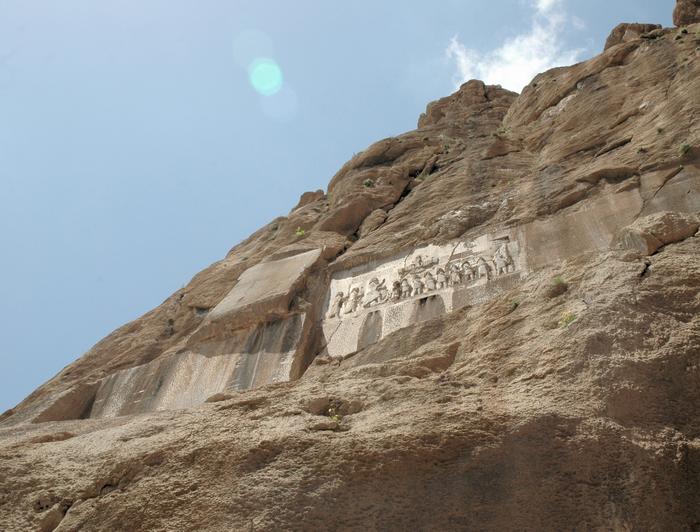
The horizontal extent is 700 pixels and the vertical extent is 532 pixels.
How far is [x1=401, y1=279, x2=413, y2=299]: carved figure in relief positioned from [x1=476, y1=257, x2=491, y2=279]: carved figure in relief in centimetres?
124

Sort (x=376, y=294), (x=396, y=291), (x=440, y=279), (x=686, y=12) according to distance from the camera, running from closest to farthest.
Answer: (x=440, y=279), (x=396, y=291), (x=376, y=294), (x=686, y=12)

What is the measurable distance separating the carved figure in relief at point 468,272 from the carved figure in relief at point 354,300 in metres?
2.05

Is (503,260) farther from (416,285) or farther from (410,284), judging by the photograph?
(410,284)

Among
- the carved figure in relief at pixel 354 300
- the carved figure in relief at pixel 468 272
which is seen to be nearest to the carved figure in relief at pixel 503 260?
the carved figure in relief at pixel 468 272

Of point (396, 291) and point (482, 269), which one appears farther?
point (396, 291)

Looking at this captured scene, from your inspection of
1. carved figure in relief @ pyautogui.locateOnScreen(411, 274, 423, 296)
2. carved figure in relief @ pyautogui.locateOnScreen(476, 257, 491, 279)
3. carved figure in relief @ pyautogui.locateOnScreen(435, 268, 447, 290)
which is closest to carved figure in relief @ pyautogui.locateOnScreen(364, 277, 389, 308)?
carved figure in relief @ pyautogui.locateOnScreen(411, 274, 423, 296)

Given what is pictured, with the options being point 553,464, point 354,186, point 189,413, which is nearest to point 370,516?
point 553,464

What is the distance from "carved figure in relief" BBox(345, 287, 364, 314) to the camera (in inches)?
484

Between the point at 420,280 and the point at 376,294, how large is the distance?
0.91 m

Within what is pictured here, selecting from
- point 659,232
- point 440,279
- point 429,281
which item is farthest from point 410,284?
point 659,232

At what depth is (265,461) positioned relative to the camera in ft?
17.5

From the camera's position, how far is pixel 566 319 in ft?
21.6

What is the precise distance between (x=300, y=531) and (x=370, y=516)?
1.66ft

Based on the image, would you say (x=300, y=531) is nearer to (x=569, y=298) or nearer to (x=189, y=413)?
(x=189, y=413)
